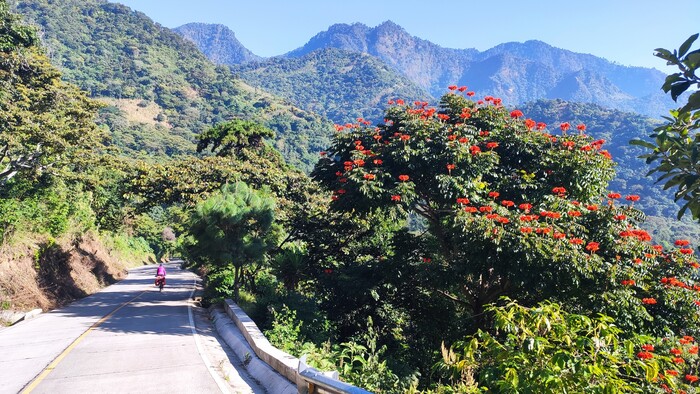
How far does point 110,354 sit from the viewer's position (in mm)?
10297

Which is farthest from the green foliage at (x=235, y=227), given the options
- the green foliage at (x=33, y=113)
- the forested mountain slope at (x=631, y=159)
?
the forested mountain slope at (x=631, y=159)

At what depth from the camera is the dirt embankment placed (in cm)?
1641

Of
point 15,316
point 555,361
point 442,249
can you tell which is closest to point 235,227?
point 15,316

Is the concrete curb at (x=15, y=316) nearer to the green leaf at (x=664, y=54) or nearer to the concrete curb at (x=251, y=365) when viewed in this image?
the concrete curb at (x=251, y=365)

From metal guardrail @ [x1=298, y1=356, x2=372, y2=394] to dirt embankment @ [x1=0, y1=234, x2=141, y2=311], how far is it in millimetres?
13901

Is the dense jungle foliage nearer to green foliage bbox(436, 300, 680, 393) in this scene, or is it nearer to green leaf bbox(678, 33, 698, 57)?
green foliage bbox(436, 300, 680, 393)

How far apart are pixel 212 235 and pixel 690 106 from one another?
15168mm

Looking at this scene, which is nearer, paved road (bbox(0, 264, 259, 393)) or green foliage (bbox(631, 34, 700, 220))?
green foliage (bbox(631, 34, 700, 220))

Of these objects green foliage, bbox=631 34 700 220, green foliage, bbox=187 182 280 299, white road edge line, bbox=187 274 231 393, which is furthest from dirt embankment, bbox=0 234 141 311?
green foliage, bbox=631 34 700 220

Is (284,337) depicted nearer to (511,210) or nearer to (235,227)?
(511,210)

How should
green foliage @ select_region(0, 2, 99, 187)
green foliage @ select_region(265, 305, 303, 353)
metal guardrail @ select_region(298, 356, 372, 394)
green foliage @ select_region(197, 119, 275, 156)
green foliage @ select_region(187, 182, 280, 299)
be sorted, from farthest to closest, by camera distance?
green foliage @ select_region(197, 119, 275, 156)
green foliage @ select_region(0, 2, 99, 187)
green foliage @ select_region(187, 182, 280, 299)
green foliage @ select_region(265, 305, 303, 353)
metal guardrail @ select_region(298, 356, 372, 394)

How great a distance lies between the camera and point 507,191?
12883mm

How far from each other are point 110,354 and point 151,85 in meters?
157

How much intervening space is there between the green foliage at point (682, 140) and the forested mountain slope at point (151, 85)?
101 meters
